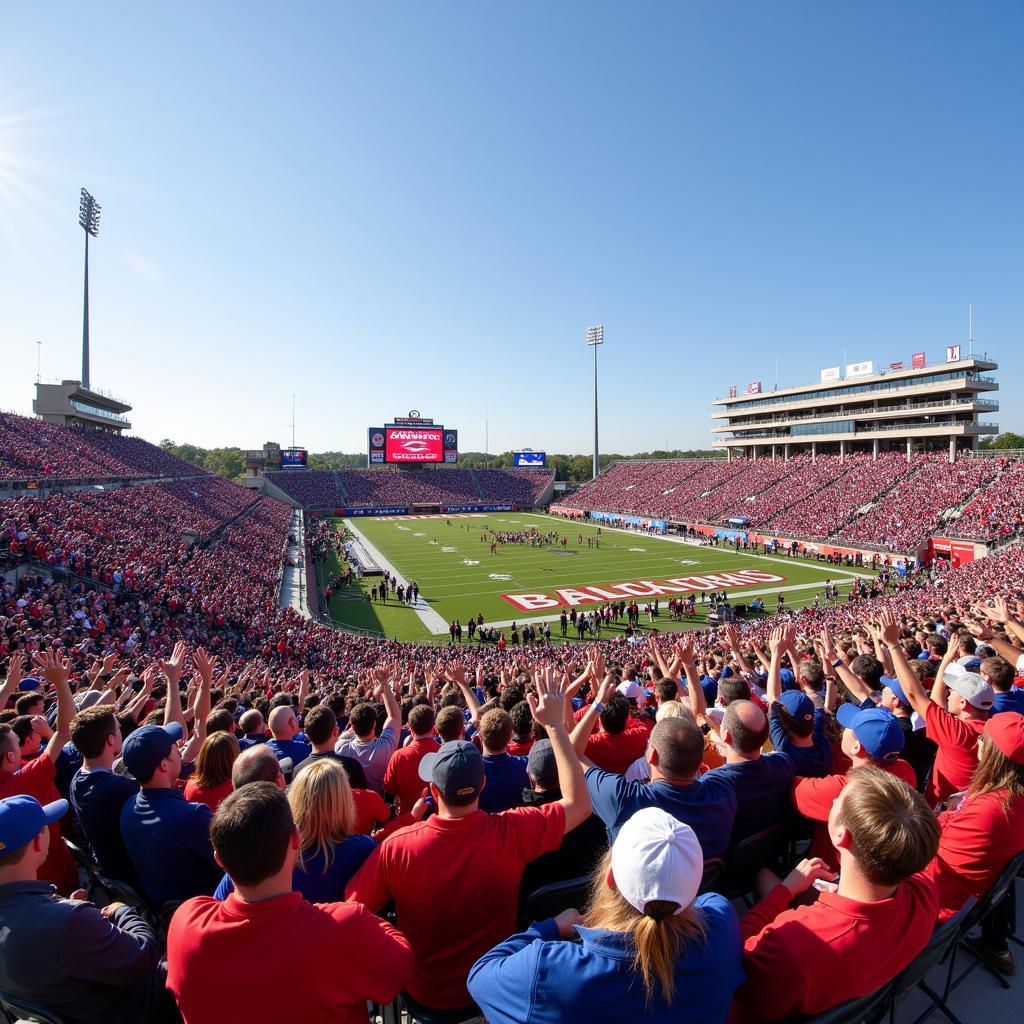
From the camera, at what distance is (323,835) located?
281cm

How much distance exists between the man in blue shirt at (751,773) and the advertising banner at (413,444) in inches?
3193

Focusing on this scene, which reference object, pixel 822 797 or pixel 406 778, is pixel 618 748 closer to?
pixel 822 797

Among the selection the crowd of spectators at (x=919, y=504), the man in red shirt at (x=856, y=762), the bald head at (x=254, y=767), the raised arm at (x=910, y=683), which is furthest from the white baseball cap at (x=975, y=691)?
the crowd of spectators at (x=919, y=504)

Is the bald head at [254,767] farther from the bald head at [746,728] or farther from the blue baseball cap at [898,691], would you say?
the blue baseball cap at [898,691]

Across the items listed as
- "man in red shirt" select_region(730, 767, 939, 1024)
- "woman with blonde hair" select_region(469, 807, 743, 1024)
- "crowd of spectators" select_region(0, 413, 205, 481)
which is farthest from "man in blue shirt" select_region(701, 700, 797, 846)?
"crowd of spectators" select_region(0, 413, 205, 481)

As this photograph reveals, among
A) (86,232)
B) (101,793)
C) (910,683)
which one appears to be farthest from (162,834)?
(86,232)

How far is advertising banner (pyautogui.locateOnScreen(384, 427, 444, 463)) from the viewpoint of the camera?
8247 centimetres

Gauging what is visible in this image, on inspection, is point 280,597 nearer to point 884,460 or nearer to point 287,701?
point 287,701

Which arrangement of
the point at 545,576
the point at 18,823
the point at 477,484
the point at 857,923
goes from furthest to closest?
the point at 477,484
the point at 545,576
the point at 18,823
the point at 857,923

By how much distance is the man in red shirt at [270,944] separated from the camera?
2033 mm

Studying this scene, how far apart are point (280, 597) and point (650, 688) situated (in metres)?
22.7

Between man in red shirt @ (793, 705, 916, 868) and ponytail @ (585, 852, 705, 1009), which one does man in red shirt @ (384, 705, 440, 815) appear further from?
ponytail @ (585, 852, 705, 1009)

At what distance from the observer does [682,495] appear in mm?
64938

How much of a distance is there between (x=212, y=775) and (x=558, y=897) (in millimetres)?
2534
